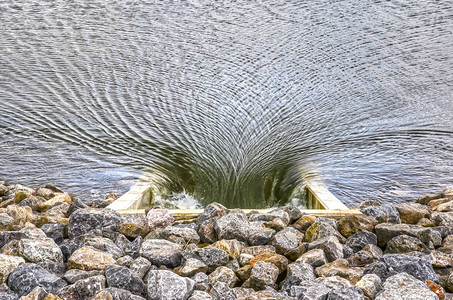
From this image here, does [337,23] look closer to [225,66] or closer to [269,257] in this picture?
[225,66]

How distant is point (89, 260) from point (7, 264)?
0.43m

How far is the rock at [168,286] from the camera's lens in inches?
93.4

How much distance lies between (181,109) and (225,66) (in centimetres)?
214

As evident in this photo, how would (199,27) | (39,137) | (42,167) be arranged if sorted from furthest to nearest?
1. (199,27)
2. (39,137)
3. (42,167)

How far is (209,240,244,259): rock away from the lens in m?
2.92

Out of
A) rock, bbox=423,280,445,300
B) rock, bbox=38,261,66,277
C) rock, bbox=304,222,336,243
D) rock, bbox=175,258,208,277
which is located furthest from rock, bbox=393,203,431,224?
rock, bbox=38,261,66,277

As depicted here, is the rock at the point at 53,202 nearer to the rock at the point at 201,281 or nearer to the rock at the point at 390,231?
the rock at the point at 201,281

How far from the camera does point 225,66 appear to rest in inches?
375

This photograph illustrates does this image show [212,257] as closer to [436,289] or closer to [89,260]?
[89,260]

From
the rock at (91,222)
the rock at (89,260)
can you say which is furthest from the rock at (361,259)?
the rock at (91,222)

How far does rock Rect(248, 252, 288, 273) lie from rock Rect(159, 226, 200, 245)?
49 cm

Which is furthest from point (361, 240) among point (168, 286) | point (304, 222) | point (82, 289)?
point (82, 289)

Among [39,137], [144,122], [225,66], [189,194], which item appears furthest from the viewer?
[225,66]

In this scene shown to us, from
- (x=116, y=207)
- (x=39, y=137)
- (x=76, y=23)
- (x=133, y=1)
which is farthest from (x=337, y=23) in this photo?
(x=116, y=207)
